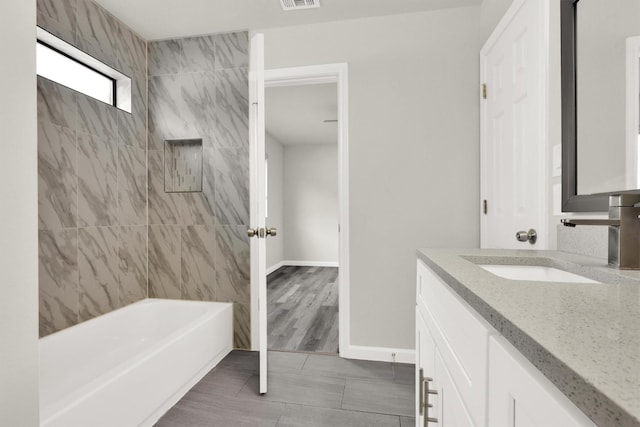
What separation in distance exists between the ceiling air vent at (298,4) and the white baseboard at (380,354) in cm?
237

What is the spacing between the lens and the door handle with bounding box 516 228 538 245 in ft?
4.82

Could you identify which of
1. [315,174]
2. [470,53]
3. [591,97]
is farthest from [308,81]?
[315,174]

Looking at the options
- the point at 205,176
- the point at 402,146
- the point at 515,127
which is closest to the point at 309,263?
the point at 205,176

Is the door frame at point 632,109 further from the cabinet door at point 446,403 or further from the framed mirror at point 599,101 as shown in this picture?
the cabinet door at point 446,403

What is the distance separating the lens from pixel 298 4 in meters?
2.09

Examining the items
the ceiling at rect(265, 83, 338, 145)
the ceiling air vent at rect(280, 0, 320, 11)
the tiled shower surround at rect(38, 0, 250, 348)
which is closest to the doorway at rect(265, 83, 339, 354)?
the ceiling at rect(265, 83, 338, 145)

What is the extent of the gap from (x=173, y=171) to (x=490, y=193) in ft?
7.72

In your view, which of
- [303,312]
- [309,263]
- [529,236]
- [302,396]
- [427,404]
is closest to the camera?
[427,404]

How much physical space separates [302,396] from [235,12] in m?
2.51

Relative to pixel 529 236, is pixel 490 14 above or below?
above

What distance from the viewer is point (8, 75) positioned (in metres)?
0.67

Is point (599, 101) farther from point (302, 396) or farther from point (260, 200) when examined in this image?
point (302, 396)

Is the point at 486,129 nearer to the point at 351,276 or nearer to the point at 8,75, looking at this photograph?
the point at 351,276

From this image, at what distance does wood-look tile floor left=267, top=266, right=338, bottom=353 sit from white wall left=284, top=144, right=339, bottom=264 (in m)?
0.93
